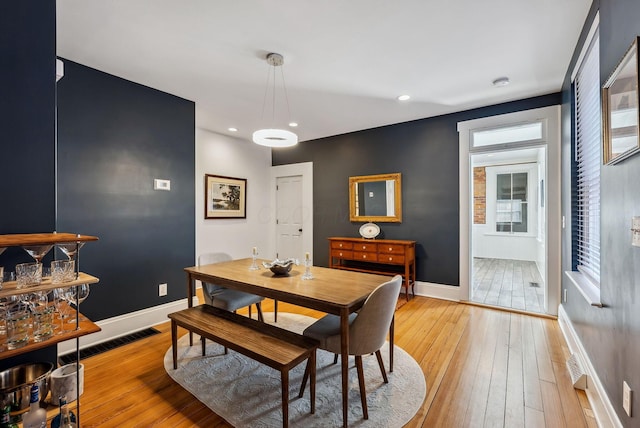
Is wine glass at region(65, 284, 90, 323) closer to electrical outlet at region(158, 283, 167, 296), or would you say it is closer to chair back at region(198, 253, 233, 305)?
chair back at region(198, 253, 233, 305)

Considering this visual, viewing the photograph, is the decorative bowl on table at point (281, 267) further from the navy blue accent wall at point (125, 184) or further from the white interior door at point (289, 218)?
the white interior door at point (289, 218)

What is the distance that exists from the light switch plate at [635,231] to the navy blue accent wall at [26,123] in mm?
2624

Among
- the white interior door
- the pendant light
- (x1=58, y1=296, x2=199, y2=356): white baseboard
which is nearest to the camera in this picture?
the pendant light

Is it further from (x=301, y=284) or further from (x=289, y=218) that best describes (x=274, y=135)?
(x=289, y=218)

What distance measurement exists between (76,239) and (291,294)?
3.76 feet

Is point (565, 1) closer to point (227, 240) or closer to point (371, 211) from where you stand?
point (371, 211)

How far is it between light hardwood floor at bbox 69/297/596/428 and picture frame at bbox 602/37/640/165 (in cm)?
154

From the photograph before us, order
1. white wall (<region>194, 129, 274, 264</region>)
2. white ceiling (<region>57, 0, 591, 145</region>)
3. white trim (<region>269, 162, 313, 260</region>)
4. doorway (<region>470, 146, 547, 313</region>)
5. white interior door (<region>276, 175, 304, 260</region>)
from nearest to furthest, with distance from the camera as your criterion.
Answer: white ceiling (<region>57, 0, 591, 145</region>) < white wall (<region>194, 129, 274, 264</region>) < white trim (<region>269, 162, 313, 260</region>) < white interior door (<region>276, 175, 304, 260</region>) < doorway (<region>470, 146, 547, 313</region>)

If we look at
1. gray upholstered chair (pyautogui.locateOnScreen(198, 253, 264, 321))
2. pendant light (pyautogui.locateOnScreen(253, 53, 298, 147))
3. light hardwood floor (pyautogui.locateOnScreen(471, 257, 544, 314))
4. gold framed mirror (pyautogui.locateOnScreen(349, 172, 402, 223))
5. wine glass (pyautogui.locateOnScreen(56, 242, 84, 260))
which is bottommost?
light hardwood floor (pyautogui.locateOnScreen(471, 257, 544, 314))

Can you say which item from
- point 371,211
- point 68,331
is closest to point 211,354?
point 68,331

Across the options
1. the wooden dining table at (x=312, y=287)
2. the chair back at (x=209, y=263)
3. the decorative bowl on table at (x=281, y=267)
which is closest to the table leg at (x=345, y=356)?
the wooden dining table at (x=312, y=287)

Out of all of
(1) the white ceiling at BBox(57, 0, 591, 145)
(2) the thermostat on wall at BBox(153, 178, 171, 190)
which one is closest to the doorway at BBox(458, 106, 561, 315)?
(1) the white ceiling at BBox(57, 0, 591, 145)

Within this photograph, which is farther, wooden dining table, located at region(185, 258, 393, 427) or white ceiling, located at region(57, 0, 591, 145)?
white ceiling, located at region(57, 0, 591, 145)

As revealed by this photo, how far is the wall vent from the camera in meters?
1.99
